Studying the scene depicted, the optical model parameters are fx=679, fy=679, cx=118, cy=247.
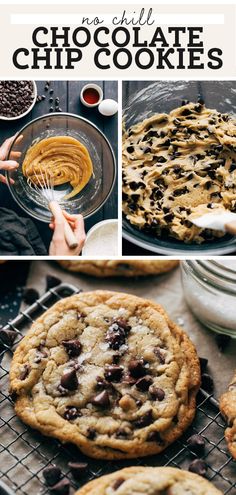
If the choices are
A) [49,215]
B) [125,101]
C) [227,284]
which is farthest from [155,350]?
[125,101]

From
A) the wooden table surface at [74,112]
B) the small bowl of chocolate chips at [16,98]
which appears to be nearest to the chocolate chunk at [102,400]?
the wooden table surface at [74,112]

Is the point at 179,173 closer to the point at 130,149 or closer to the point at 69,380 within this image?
the point at 130,149

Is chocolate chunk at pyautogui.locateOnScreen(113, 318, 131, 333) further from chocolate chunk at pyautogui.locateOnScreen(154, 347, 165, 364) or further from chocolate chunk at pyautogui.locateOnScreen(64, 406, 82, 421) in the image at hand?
chocolate chunk at pyautogui.locateOnScreen(64, 406, 82, 421)

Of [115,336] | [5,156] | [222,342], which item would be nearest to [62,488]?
[115,336]

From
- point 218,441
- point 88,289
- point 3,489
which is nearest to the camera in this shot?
point 3,489

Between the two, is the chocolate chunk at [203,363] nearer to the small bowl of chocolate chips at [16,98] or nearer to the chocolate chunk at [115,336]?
the chocolate chunk at [115,336]

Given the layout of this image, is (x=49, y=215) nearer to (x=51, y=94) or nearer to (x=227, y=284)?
(x=51, y=94)

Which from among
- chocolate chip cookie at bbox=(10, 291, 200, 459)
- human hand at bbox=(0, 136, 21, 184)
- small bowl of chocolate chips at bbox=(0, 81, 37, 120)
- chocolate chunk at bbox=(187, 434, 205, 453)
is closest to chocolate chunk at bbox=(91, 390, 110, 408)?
chocolate chip cookie at bbox=(10, 291, 200, 459)
